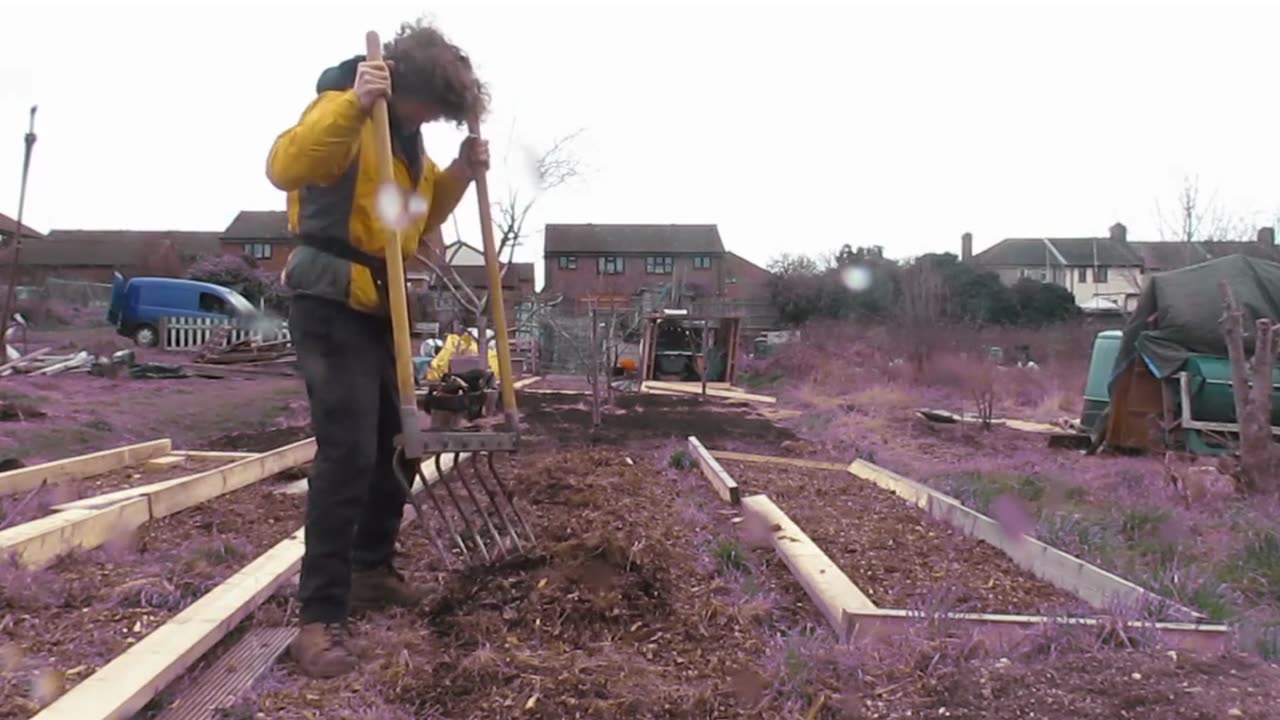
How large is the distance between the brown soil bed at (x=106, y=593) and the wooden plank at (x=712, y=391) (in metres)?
14.1

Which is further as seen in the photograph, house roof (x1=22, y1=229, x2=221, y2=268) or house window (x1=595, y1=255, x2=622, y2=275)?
house window (x1=595, y1=255, x2=622, y2=275)

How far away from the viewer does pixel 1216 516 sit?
5465mm

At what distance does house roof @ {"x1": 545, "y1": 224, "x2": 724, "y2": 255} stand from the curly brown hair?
166 feet

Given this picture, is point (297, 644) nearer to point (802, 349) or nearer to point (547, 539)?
point (547, 539)

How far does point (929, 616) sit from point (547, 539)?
1681mm

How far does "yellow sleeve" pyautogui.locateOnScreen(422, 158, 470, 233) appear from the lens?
A: 320 centimetres

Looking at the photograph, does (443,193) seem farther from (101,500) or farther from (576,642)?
(101,500)

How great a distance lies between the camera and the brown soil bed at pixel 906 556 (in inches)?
130

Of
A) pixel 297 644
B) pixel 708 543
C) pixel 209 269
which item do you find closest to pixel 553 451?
pixel 708 543

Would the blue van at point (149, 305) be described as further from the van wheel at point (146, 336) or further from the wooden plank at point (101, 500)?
the wooden plank at point (101, 500)

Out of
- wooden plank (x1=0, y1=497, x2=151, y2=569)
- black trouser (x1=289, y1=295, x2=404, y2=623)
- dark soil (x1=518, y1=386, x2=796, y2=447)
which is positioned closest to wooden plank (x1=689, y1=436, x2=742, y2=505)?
dark soil (x1=518, y1=386, x2=796, y2=447)

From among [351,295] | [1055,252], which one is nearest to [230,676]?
[351,295]

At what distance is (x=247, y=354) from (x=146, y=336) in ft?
18.6

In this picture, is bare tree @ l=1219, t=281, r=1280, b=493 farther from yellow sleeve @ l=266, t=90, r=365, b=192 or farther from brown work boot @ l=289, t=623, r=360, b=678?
A: yellow sleeve @ l=266, t=90, r=365, b=192
